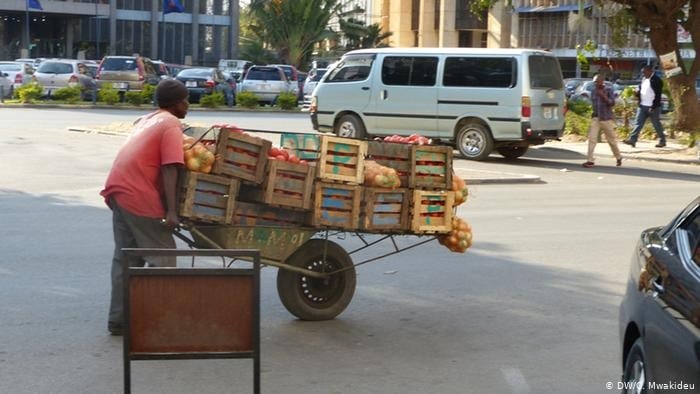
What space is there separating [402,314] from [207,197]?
6.42ft

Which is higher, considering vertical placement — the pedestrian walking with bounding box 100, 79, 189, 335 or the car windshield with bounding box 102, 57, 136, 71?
the car windshield with bounding box 102, 57, 136, 71

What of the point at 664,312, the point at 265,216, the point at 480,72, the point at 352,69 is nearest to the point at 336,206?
the point at 265,216

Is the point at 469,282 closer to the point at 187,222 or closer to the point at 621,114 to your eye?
the point at 187,222

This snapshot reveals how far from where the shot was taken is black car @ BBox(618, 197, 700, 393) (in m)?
4.33

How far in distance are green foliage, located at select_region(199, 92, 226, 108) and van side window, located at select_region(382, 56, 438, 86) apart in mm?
16696

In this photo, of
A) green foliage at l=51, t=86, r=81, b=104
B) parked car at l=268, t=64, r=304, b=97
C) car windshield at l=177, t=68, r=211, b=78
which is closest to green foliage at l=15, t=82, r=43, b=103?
green foliage at l=51, t=86, r=81, b=104

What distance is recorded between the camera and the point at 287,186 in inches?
304

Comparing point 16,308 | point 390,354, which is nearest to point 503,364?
point 390,354

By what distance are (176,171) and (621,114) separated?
77.0ft

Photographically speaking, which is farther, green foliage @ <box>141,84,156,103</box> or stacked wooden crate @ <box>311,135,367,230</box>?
green foliage @ <box>141,84,156,103</box>

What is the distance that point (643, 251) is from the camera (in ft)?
18.2

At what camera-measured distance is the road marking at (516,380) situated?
666 cm

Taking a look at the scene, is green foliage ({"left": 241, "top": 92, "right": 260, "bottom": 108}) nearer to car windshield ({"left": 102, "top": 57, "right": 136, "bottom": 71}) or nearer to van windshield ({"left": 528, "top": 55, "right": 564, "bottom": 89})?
car windshield ({"left": 102, "top": 57, "right": 136, "bottom": 71})

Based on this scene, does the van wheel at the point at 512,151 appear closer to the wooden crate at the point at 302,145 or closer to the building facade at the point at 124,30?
the wooden crate at the point at 302,145
